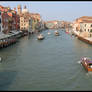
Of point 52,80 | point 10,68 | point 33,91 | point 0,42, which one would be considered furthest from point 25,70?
point 0,42

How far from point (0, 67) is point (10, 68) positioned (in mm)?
1186

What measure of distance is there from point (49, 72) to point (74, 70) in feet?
9.03

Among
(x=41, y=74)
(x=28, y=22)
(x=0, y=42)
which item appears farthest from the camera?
(x=28, y=22)

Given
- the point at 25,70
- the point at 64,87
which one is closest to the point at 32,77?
the point at 25,70

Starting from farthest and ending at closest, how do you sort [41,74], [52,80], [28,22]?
[28,22]
[41,74]
[52,80]

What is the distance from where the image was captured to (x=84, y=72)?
17.9m

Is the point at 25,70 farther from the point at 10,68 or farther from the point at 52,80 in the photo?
the point at 52,80

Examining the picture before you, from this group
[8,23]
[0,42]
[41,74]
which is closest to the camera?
[41,74]

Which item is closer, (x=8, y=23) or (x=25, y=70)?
(x=25, y=70)

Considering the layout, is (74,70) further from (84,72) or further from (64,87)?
(64,87)

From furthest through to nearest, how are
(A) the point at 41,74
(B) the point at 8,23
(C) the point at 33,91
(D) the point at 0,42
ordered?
(B) the point at 8,23, (D) the point at 0,42, (A) the point at 41,74, (C) the point at 33,91

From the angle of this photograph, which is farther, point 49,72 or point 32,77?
point 49,72

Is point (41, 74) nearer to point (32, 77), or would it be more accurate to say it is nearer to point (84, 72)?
point (32, 77)

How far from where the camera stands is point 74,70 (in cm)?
1873
